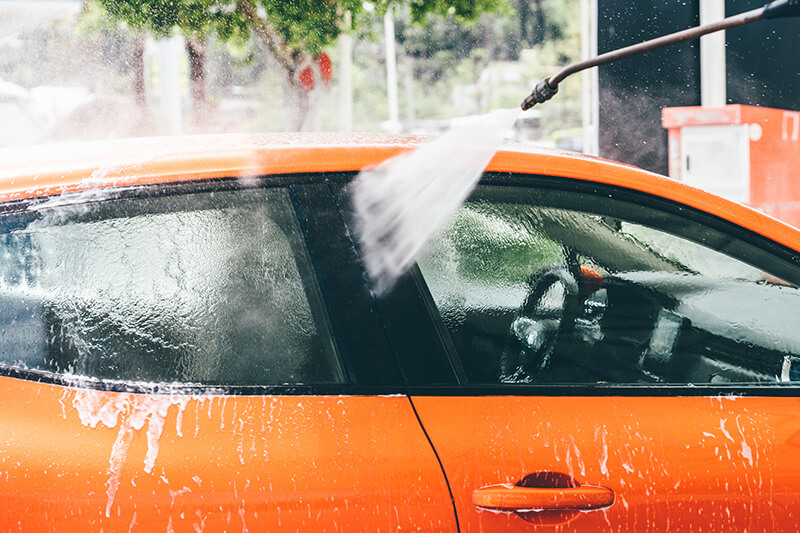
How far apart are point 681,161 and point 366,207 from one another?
183 inches

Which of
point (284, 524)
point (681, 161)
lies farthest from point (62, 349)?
point (681, 161)

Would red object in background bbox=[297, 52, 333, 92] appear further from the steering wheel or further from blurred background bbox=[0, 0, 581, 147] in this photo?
the steering wheel

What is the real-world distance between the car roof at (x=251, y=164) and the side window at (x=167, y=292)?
1.9 inches

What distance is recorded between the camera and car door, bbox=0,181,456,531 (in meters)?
1.30

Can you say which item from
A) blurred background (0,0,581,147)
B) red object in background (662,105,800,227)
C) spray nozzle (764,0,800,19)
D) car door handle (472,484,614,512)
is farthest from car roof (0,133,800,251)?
red object in background (662,105,800,227)

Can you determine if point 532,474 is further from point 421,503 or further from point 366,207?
point 366,207

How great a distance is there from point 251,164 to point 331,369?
433 millimetres

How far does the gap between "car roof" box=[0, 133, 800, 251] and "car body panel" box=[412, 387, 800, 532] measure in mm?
450

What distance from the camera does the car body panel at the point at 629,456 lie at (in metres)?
1.37

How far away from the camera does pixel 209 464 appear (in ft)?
4.31

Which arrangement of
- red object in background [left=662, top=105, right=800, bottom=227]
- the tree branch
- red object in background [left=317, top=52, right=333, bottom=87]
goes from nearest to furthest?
1. red object in background [left=662, top=105, right=800, bottom=227]
2. the tree branch
3. red object in background [left=317, top=52, right=333, bottom=87]

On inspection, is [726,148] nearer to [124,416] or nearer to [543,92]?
[543,92]

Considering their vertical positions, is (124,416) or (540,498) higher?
(124,416)

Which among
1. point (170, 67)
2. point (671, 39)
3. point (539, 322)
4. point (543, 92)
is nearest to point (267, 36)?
point (170, 67)
